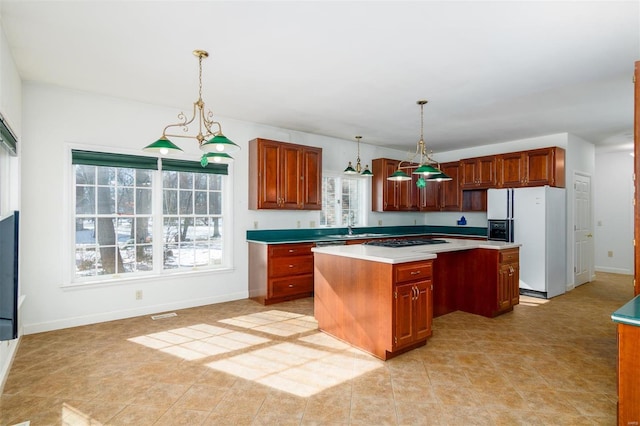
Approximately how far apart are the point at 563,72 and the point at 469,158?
345 cm

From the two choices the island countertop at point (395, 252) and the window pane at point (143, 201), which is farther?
the window pane at point (143, 201)

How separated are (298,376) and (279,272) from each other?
2192 millimetres

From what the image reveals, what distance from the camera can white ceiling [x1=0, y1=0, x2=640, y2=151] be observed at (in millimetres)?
2342

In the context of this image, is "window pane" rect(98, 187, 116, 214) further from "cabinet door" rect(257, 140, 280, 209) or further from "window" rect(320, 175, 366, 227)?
"window" rect(320, 175, 366, 227)

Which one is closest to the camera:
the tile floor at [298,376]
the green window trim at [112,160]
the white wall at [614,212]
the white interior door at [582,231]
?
the tile floor at [298,376]

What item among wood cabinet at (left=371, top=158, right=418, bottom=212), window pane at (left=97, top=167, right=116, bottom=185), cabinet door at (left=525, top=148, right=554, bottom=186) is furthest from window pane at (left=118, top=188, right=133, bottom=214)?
cabinet door at (left=525, top=148, right=554, bottom=186)

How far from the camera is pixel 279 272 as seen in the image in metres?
4.79

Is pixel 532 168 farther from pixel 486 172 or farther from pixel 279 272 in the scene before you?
pixel 279 272

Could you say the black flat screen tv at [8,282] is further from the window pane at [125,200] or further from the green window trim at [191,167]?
the green window trim at [191,167]

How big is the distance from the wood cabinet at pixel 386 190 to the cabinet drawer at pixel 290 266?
2.29m

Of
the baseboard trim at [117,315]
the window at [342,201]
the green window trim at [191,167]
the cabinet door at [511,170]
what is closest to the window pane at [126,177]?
the green window trim at [191,167]

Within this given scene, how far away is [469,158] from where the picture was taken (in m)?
6.67

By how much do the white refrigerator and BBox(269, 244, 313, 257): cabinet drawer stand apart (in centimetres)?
338

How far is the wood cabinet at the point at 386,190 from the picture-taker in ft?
21.9
